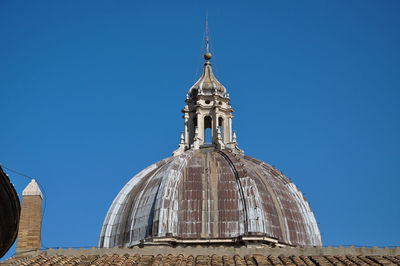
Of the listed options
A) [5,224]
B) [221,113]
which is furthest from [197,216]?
[5,224]

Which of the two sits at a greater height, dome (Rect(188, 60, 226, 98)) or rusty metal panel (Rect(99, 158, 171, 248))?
dome (Rect(188, 60, 226, 98))

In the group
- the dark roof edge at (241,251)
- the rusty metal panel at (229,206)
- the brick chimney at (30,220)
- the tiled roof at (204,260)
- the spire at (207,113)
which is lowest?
the tiled roof at (204,260)

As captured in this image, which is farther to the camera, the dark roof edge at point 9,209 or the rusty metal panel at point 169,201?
the rusty metal panel at point 169,201

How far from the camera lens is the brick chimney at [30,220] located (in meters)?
34.0

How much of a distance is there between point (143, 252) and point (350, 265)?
7170 mm

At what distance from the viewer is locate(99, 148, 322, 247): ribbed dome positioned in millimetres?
47906

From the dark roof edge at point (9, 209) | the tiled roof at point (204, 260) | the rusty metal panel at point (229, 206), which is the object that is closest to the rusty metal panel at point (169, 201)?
the rusty metal panel at point (229, 206)

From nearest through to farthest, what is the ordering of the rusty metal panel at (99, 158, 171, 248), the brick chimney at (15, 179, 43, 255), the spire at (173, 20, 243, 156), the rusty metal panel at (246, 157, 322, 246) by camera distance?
1. the brick chimney at (15, 179, 43, 255)
2. the rusty metal panel at (246, 157, 322, 246)
3. the rusty metal panel at (99, 158, 171, 248)
4. the spire at (173, 20, 243, 156)

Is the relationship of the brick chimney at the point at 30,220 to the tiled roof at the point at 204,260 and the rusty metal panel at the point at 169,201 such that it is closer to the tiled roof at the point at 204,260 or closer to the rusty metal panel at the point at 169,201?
the tiled roof at the point at 204,260

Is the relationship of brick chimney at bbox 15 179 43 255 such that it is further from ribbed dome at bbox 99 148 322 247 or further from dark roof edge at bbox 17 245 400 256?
ribbed dome at bbox 99 148 322 247

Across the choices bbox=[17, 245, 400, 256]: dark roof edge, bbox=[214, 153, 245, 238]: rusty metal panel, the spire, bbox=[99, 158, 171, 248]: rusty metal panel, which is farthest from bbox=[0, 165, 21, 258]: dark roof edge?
the spire

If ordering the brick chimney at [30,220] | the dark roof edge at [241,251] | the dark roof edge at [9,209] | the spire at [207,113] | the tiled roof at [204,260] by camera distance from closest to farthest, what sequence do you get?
1. the dark roof edge at [9,209]
2. the tiled roof at [204,260]
3. the dark roof edge at [241,251]
4. the brick chimney at [30,220]
5. the spire at [207,113]

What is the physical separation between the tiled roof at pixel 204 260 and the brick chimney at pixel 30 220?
112 cm

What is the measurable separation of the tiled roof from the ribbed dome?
14397 mm
